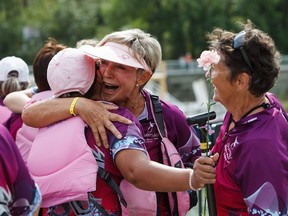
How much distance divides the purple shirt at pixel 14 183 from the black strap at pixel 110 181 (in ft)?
1.62

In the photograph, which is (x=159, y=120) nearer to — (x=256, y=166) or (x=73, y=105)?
(x=73, y=105)

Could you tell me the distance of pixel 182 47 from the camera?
135 feet

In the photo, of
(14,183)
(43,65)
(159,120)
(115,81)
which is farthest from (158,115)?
(14,183)

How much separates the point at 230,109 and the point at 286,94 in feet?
88.8

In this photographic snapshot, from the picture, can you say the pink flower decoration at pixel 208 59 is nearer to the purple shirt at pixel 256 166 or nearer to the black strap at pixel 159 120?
the purple shirt at pixel 256 166

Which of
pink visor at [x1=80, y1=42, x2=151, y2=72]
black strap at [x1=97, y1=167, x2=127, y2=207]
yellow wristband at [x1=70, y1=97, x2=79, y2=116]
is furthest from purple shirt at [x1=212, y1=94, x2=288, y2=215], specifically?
yellow wristband at [x1=70, y1=97, x2=79, y2=116]

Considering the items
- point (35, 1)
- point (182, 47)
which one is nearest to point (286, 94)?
point (182, 47)

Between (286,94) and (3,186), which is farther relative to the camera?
(286,94)

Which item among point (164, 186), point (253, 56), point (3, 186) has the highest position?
point (253, 56)

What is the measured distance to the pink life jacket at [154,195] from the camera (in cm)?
361

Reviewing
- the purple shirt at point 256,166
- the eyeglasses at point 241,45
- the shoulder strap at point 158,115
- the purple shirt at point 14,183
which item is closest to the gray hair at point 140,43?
the shoulder strap at point 158,115

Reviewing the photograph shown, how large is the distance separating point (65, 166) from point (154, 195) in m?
0.59

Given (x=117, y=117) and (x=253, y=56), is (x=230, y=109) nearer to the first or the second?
(x=253, y=56)

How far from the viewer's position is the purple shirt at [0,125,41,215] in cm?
288
